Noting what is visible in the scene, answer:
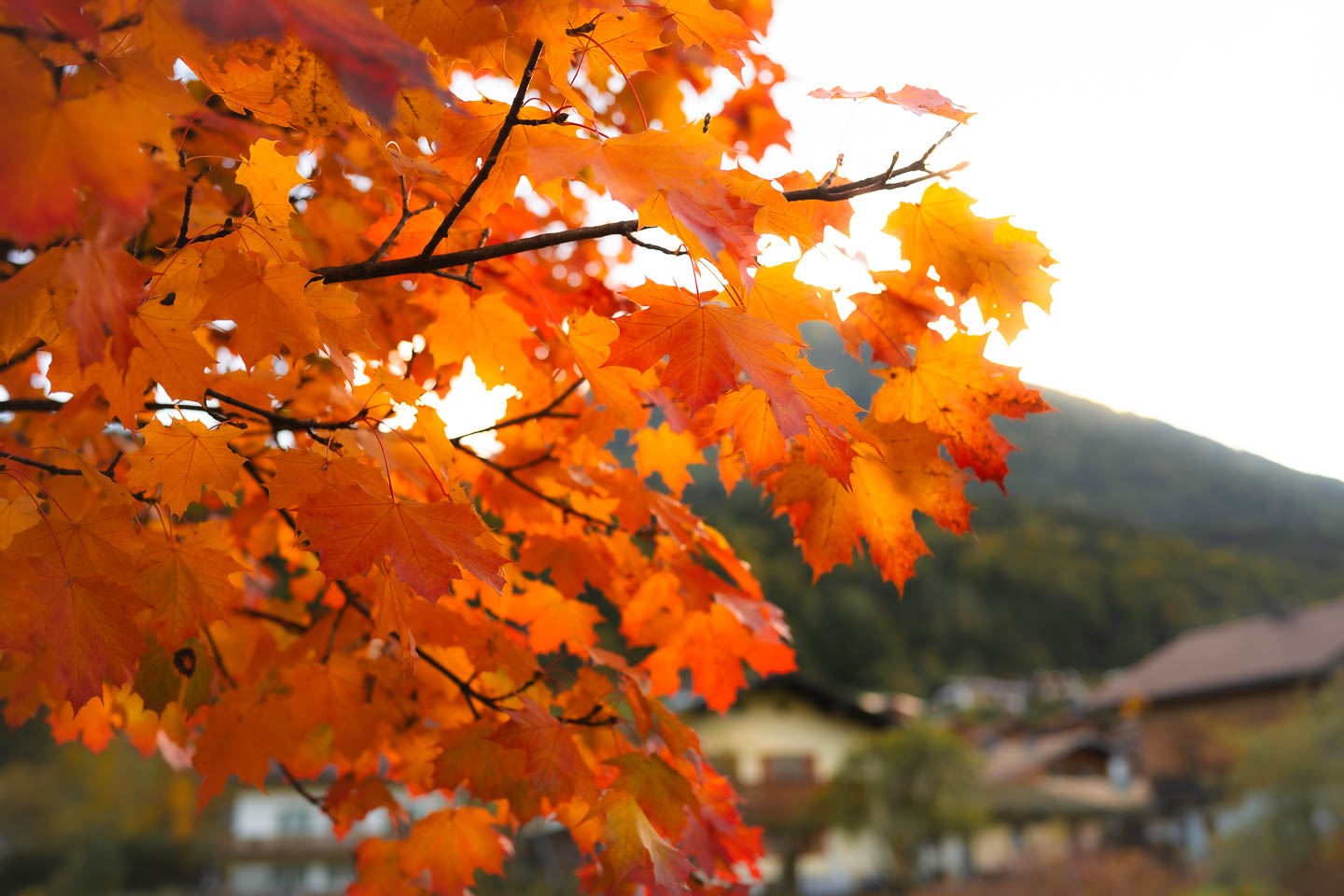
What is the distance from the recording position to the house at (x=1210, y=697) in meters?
24.2

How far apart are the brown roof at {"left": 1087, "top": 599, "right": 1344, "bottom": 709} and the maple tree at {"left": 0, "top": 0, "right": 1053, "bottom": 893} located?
27.5 metres

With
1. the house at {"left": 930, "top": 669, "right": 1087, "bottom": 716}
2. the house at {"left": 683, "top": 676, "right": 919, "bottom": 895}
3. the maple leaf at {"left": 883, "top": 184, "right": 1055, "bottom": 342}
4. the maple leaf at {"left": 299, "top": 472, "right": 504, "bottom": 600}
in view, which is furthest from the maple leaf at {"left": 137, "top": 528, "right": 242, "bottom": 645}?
the house at {"left": 930, "top": 669, "right": 1087, "bottom": 716}

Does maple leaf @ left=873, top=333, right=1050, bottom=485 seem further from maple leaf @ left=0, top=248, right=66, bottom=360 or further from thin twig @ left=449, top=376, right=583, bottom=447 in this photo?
maple leaf @ left=0, top=248, right=66, bottom=360

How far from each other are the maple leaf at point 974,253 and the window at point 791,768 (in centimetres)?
2040

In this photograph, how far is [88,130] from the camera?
859 mm

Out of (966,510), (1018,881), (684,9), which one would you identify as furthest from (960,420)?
(1018,881)

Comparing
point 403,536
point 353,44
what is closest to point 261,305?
point 403,536

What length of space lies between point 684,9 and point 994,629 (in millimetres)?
57274

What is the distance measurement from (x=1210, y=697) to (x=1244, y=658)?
5.41ft

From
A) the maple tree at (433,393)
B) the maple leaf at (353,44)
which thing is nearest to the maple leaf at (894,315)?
the maple tree at (433,393)

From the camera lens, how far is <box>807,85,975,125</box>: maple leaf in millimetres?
1508

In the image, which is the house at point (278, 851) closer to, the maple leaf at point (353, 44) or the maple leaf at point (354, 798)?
the maple leaf at point (354, 798)

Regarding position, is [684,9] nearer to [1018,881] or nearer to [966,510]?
[966,510]

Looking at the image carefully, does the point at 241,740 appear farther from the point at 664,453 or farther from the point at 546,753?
the point at 664,453
